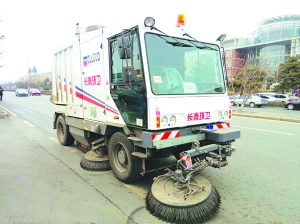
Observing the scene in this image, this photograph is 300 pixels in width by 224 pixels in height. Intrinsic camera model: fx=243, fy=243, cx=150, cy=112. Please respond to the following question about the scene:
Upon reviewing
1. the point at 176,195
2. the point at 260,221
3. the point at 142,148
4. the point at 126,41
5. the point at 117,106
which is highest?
the point at 126,41

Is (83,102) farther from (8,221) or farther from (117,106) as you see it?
(8,221)

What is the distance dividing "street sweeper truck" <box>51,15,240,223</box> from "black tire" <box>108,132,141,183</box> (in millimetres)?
16

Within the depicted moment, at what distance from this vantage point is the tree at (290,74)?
28766 mm

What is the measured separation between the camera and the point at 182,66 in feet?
13.4

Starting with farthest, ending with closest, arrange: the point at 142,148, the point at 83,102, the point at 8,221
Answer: the point at 83,102 < the point at 142,148 < the point at 8,221

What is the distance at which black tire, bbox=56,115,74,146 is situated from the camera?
22.5 ft

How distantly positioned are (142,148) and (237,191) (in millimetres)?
1709

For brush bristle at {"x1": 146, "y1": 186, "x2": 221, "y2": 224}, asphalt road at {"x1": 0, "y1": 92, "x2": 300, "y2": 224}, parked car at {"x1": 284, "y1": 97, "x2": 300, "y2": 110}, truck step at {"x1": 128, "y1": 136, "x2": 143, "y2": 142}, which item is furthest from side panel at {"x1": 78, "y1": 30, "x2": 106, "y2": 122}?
parked car at {"x1": 284, "y1": 97, "x2": 300, "y2": 110}

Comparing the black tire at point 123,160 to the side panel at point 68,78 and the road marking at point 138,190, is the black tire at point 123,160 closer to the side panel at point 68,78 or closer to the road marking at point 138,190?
the road marking at point 138,190

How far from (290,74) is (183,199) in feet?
102

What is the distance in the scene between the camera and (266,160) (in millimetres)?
5531

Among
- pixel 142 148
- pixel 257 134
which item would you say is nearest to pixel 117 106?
pixel 142 148

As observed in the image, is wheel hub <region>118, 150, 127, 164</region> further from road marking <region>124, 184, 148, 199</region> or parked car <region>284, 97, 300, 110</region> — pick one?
parked car <region>284, 97, 300, 110</region>

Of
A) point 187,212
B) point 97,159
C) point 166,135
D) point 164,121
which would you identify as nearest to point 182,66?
point 164,121
